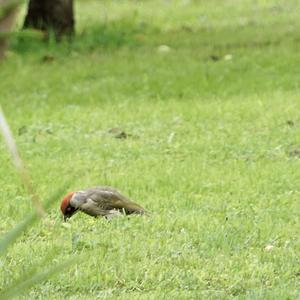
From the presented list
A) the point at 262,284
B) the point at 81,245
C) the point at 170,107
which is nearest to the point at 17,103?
the point at 170,107

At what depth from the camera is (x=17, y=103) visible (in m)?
13.3

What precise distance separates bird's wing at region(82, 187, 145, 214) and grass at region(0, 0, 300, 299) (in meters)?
0.16

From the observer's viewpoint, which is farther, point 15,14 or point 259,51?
point 259,51

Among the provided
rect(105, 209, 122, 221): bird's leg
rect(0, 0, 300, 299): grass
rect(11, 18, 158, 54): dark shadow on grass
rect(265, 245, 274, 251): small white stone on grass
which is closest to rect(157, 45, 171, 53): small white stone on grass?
rect(0, 0, 300, 299): grass

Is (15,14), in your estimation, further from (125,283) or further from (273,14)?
(273,14)

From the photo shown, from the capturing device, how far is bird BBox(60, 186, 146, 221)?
24.1 feet

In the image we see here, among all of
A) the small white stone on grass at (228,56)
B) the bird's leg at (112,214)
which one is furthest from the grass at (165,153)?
the bird's leg at (112,214)

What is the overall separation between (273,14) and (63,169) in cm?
1297

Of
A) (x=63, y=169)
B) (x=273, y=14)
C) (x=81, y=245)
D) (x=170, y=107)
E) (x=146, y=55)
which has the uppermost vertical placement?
(x=81, y=245)

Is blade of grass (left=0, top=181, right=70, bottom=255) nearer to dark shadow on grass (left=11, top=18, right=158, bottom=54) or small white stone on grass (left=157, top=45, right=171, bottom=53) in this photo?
dark shadow on grass (left=11, top=18, right=158, bottom=54)

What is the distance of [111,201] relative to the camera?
24.7 feet

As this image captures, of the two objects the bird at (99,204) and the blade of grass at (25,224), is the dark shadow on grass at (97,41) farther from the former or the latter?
the blade of grass at (25,224)

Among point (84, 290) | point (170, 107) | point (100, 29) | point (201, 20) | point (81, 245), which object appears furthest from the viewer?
point (201, 20)

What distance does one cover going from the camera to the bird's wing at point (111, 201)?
24.5 ft
